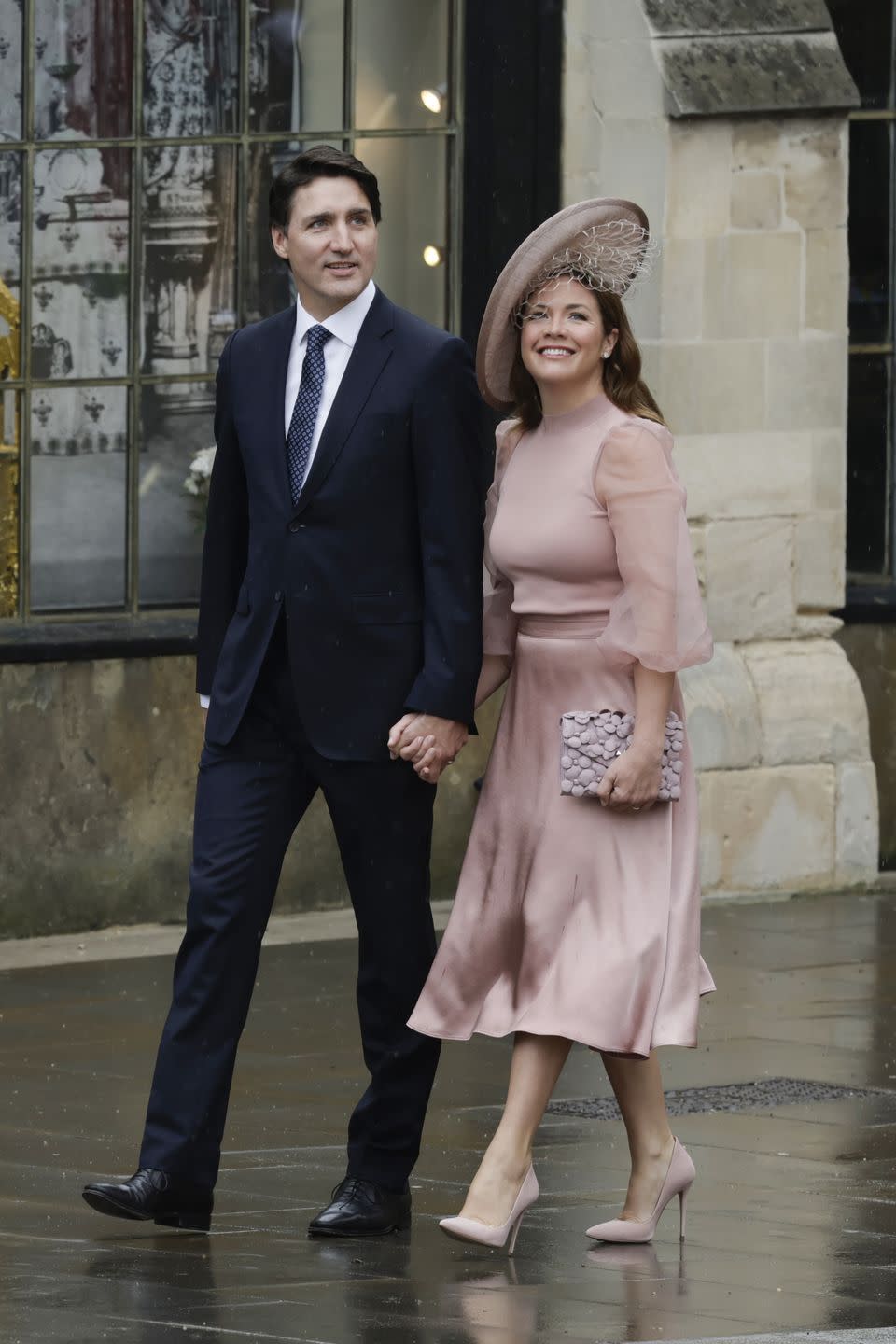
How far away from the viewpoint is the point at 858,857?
11758 mm

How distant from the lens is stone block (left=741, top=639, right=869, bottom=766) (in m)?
11.6

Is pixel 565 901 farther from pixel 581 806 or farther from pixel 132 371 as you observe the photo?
pixel 132 371

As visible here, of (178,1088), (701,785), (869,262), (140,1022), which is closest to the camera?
(178,1088)

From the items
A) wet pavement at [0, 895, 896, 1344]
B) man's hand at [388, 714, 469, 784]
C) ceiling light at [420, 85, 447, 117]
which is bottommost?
wet pavement at [0, 895, 896, 1344]

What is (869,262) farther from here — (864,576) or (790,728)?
(790,728)

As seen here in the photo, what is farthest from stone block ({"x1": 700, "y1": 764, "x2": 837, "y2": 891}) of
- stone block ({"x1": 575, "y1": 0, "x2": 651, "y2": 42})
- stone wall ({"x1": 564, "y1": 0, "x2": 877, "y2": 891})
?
stone block ({"x1": 575, "y1": 0, "x2": 651, "y2": 42})

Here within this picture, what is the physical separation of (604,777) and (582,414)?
713mm

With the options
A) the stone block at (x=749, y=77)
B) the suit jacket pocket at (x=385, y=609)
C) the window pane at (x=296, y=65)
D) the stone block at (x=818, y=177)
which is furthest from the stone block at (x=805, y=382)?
the suit jacket pocket at (x=385, y=609)

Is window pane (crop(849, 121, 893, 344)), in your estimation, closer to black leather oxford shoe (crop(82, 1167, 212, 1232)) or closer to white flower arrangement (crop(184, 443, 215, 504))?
white flower arrangement (crop(184, 443, 215, 504))

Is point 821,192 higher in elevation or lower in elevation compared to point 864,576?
higher

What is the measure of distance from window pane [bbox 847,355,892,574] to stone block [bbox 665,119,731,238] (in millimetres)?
1328

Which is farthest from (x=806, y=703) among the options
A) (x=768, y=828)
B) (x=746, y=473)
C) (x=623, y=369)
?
(x=623, y=369)

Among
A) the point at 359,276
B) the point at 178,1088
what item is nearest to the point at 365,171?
the point at 359,276

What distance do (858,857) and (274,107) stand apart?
3.46 m
